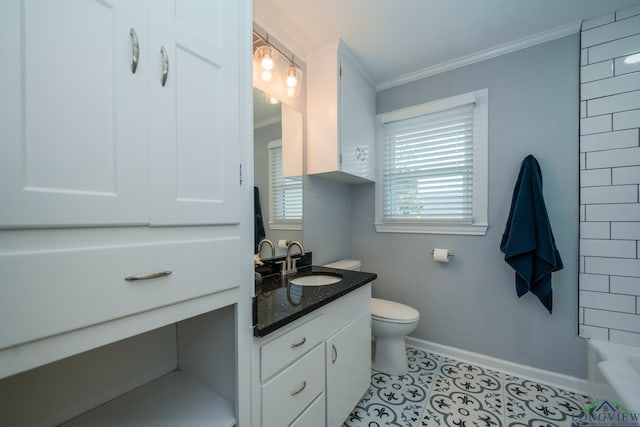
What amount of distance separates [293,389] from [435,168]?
1.94 m

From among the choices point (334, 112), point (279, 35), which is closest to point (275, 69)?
point (279, 35)

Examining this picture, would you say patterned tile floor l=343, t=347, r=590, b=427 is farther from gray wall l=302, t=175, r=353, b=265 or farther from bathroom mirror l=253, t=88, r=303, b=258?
bathroom mirror l=253, t=88, r=303, b=258

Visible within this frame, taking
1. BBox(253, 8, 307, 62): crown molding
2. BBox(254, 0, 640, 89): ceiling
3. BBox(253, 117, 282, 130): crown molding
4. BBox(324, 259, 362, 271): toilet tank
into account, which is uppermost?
BBox(254, 0, 640, 89): ceiling

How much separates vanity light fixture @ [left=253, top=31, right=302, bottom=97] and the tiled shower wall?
194cm

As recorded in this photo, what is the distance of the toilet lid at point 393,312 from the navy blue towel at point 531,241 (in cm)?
75

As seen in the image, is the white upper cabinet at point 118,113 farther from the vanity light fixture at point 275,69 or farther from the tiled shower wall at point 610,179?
the tiled shower wall at point 610,179

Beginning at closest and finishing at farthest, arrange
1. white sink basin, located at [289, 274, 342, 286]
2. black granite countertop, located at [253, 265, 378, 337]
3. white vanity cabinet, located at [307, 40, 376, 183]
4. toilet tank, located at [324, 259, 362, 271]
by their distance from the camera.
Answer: black granite countertop, located at [253, 265, 378, 337] → white sink basin, located at [289, 274, 342, 286] → white vanity cabinet, located at [307, 40, 376, 183] → toilet tank, located at [324, 259, 362, 271]

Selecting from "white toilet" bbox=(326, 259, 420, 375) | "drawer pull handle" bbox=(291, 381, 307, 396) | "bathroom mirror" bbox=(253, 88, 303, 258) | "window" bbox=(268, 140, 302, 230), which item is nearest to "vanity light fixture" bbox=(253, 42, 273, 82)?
"bathroom mirror" bbox=(253, 88, 303, 258)

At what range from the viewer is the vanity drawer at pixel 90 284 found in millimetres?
470

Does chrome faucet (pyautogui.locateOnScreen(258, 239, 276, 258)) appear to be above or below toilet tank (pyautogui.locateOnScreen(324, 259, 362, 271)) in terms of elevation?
above

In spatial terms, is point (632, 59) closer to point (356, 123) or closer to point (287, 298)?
point (356, 123)

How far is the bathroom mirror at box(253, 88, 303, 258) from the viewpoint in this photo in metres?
1.69

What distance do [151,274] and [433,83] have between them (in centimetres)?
246

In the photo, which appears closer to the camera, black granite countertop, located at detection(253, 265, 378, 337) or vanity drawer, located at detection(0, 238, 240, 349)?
vanity drawer, located at detection(0, 238, 240, 349)
